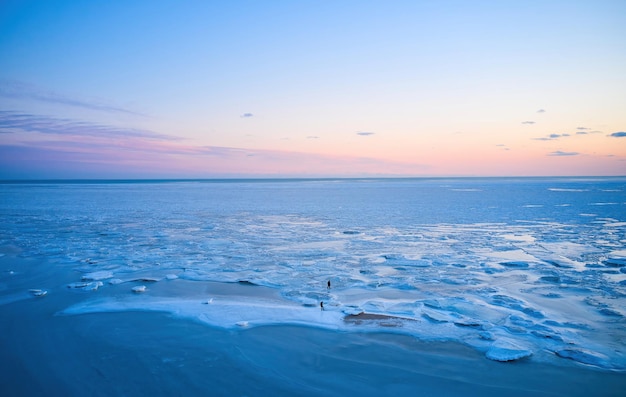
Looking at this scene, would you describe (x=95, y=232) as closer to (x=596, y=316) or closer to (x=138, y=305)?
(x=138, y=305)

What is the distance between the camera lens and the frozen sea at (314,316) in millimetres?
3768

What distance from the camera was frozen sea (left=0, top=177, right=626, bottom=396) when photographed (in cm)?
377

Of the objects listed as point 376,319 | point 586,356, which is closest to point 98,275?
point 376,319

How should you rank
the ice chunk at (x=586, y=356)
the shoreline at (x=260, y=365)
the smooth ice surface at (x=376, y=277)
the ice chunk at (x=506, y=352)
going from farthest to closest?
the smooth ice surface at (x=376, y=277) → the ice chunk at (x=506, y=352) → the ice chunk at (x=586, y=356) → the shoreline at (x=260, y=365)

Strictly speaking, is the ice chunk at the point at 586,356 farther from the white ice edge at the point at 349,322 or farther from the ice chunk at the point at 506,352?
the ice chunk at the point at 506,352

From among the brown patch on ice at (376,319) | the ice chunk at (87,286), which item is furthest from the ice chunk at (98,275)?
the brown patch on ice at (376,319)

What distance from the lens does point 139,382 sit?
3.69m

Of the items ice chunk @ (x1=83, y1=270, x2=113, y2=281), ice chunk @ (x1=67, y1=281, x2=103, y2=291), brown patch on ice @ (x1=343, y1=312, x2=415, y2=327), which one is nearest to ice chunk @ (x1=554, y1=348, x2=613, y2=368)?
brown patch on ice @ (x1=343, y1=312, x2=415, y2=327)

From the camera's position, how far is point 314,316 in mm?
5312

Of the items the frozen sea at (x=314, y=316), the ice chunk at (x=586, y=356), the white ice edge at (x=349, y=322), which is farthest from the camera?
the white ice edge at (x=349, y=322)

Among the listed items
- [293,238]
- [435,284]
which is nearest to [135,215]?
[293,238]

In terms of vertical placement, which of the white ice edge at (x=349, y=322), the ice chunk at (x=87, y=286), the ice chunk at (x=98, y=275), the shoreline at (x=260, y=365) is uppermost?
the ice chunk at (x=98, y=275)

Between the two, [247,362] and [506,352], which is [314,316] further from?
[506,352]

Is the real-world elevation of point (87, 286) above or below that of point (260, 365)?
above
